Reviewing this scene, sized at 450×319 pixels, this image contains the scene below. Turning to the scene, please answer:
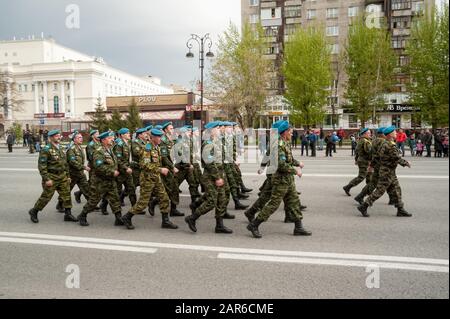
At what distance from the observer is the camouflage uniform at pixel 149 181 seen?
21.4 feet

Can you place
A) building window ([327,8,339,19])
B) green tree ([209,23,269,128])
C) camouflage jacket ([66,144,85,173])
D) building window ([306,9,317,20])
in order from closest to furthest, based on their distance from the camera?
camouflage jacket ([66,144,85,173])
green tree ([209,23,269,128])
building window ([327,8,339,19])
building window ([306,9,317,20])

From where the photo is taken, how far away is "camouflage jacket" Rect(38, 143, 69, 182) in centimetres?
710

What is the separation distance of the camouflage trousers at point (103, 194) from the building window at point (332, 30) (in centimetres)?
4888

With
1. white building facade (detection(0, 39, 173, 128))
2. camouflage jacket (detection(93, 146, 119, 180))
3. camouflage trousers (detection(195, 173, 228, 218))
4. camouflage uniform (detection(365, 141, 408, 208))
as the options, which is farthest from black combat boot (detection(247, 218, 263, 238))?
white building facade (detection(0, 39, 173, 128))

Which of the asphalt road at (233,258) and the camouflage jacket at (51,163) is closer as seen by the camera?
the asphalt road at (233,258)

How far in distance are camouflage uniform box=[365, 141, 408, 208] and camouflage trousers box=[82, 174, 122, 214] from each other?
15.6 feet

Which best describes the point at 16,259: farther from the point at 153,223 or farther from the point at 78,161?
the point at 78,161

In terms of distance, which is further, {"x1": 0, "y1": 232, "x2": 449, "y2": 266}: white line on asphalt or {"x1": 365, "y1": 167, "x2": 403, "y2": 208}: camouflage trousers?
{"x1": 365, "y1": 167, "x2": 403, "y2": 208}: camouflage trousers

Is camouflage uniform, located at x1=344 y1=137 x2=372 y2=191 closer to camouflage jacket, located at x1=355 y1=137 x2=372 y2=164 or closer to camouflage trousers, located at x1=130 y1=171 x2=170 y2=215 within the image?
camouflage jacket, located at x1=355 y1=137 x2=372 y2=164

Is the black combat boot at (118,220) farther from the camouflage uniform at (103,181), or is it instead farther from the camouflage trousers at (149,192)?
the camouflage trousers at (149,192)

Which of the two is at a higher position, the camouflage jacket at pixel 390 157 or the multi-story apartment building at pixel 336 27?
the multi-story apartment building at pixel 336 27

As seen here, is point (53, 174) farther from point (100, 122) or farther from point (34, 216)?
point (100, 122)

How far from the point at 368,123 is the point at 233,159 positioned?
113 ft

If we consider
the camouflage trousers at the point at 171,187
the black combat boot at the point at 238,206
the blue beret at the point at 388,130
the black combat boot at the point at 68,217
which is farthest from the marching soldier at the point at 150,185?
the blue beret at the point at 388,130
